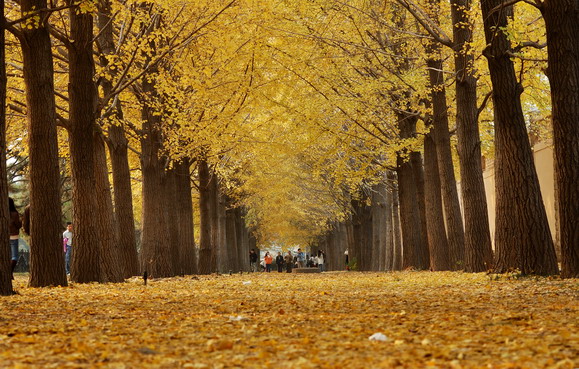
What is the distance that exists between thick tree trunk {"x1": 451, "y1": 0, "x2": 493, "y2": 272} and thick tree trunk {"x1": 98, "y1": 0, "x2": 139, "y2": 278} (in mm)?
7737

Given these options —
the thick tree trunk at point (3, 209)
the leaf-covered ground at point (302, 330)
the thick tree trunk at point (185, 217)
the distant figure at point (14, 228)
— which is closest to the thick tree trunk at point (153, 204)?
the thick tree trunk at point (185, 217)

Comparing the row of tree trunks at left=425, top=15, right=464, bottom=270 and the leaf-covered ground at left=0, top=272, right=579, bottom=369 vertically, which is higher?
the row of tree trunks at left=425, top=15, right=464, bottom=270

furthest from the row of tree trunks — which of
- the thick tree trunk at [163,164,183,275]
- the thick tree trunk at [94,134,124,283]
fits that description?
the thick tree trunk at [163,164,183,275]

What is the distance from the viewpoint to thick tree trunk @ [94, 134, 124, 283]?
17156mm

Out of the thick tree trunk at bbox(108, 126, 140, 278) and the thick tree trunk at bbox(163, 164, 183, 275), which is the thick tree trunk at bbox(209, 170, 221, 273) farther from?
the thick tree trunk at bbox(108, 126, 140, 278)

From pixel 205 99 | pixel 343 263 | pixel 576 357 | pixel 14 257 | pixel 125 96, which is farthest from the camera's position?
pixel 343 263

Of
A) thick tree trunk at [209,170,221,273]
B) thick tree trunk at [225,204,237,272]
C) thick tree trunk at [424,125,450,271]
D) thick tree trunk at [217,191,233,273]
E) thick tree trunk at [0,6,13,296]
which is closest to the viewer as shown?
thick tree trunk at [0,6,13,296]

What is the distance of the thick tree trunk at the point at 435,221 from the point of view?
853 inches

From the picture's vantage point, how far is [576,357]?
5191 mm

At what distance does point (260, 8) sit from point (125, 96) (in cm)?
413

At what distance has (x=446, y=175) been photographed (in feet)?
66.3

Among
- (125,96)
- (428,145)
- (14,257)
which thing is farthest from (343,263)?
(14,257)

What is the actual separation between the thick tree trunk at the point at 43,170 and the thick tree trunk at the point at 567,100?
327 inches

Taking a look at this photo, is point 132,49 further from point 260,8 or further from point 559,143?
point 559,143
